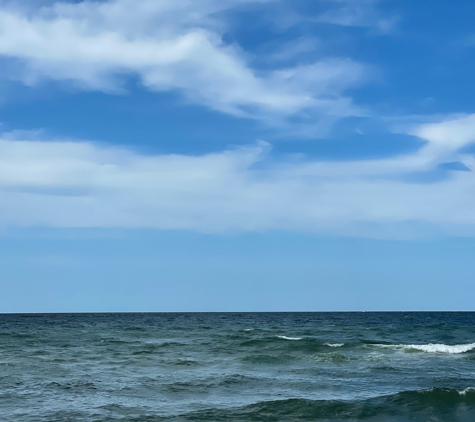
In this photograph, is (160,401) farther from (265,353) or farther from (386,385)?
(265,353)

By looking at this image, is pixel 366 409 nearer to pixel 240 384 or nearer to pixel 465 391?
pixel 465 391

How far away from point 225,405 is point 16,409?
592cm

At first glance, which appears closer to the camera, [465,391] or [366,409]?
[366,409]

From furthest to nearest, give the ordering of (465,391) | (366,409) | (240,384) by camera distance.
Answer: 1. (240,384)
2. (465,391)
3. (366,409)

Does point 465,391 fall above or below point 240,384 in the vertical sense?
above

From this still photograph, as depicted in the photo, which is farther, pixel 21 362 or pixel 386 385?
pixel 21 362

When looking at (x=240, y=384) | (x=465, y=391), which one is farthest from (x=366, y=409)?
(x=240, y=384)

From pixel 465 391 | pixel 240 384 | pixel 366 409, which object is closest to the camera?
pixel 366 409

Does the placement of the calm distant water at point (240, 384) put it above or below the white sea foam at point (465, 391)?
below

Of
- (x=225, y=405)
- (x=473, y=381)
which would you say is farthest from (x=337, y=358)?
(x=225, y=405)

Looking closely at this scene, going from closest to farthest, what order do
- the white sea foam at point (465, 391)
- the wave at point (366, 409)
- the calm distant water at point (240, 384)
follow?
the wave at point (366, 409)
the calm distant water at point (240, 384)
the white sea foam at point (465, 391)

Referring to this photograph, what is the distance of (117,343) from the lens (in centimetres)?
3891

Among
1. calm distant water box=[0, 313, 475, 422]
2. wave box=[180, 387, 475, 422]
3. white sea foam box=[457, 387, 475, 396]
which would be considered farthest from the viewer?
white sea foam box=[457, 387, 475, 396]

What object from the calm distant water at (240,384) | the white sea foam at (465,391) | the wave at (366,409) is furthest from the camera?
the white sea foam at (465,391)
